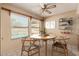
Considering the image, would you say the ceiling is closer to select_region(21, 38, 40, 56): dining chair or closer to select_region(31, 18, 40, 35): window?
select_region(31, 18, 40, 35): window

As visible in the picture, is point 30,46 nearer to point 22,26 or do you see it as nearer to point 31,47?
point 31,47

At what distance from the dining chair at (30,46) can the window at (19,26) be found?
0.44 ft

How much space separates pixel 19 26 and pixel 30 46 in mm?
438

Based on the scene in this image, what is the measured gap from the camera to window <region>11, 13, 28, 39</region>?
1.96 meters

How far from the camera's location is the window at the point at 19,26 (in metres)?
1.96

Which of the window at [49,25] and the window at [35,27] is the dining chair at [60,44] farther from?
the window at [35,27]

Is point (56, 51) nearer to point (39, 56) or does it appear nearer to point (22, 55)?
point (39, 56)

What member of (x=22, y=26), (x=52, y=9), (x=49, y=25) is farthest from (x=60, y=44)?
(x=22, y=26)

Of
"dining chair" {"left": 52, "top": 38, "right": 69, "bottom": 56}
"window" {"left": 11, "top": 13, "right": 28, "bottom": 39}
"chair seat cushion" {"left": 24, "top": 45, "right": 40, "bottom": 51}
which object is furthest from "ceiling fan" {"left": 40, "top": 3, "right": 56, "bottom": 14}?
"chair seat cushion" {"left": 24, "top": 45, "right": 40, "bottom": 51}

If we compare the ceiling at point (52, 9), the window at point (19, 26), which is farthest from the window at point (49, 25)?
the window at point (19, 26)

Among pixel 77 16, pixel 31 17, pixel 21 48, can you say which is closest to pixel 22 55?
pixel 21 48

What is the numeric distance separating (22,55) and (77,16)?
125 centimetres

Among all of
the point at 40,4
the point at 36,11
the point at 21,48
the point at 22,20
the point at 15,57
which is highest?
the point at 40,4

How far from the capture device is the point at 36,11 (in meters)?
2.02
